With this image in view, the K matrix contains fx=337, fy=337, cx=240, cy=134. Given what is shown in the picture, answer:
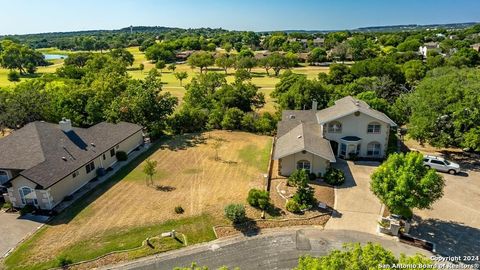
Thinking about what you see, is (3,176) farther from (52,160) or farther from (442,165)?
(442,165)

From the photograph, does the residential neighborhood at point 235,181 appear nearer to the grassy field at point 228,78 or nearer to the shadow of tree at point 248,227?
the shadow of tree at point 248,227

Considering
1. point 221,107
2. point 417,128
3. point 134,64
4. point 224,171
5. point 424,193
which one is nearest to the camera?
point 424,193

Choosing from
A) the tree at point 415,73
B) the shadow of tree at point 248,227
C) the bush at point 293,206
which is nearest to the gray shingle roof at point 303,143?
the bush at point 293,206

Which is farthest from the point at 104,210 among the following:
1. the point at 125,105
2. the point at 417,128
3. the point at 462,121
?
the point at 462,121

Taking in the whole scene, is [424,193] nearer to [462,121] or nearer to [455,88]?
[462,121]

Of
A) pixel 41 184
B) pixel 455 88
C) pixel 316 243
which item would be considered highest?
pixel 455 88

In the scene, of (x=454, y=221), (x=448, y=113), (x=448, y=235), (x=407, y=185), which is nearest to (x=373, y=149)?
(x=448, y=113)
